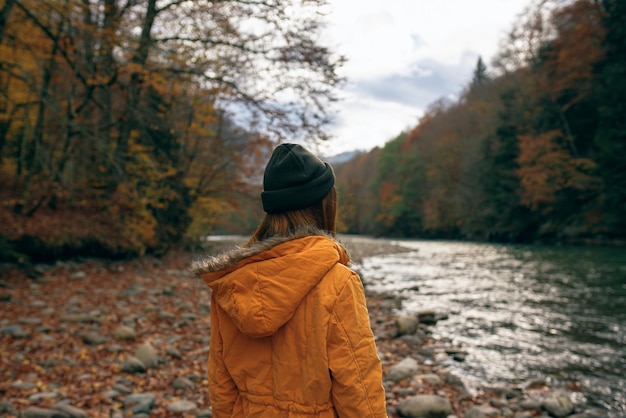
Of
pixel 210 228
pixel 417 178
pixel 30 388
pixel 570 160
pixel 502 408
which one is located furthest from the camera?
pixel 417 178

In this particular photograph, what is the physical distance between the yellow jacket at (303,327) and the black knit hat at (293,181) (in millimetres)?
137

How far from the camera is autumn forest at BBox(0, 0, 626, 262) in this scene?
9.32m

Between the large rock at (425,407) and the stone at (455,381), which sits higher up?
the large rock at (425,407)

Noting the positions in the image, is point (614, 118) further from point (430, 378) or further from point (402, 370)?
point (402, 370)

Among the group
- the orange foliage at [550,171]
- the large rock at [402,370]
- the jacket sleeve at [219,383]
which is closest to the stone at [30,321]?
the large rock at [402,370]

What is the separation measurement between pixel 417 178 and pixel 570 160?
26051mm

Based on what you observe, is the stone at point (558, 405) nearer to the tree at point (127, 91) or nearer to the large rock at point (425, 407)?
the large rock at point (425, 407)

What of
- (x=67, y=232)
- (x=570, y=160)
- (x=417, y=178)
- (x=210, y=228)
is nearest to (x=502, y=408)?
(x=67, y=232)

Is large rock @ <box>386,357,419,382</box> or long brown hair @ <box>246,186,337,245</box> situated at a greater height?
long brown hair @ <box>246,186,337,245</box>

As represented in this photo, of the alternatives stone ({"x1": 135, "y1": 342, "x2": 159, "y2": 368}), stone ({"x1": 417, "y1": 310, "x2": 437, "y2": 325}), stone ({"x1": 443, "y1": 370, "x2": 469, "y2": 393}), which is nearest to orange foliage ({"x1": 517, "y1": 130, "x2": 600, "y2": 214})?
stone ({"x1": 417, "y1": 310, "x2": 437, "y2": 325})

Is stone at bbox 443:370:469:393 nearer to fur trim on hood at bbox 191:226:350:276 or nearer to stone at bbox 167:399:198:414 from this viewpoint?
stone at bbox 167:399:198:414

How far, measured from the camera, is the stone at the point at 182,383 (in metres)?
4.31

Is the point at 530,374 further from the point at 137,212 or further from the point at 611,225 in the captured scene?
the point at 611,225

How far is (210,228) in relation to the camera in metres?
21.5
